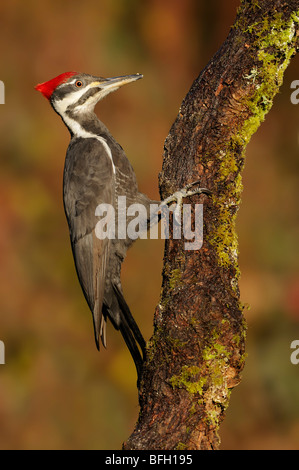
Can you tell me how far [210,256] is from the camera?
2.45m

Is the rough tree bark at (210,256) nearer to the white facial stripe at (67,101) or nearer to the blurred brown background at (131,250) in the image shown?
the white facial stripe at (67,101)

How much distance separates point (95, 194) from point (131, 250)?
→ 3.04 m

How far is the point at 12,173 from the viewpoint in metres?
6.68

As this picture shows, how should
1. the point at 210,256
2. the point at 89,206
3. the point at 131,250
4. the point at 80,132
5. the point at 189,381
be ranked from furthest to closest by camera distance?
the point at 131,250 < the point at 80,132 < the point at 89,206 < the point at 210,256 < the point at 189,381

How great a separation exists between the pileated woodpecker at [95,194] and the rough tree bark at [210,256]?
64 cm

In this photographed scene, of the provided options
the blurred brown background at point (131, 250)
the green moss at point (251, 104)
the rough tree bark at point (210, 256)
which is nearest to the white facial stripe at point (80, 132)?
the rough tree bark at point (210, 256)

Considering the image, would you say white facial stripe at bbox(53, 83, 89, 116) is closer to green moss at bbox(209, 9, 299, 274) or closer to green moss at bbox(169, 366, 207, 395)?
green moss at bbox(209, 9, 299, 274)

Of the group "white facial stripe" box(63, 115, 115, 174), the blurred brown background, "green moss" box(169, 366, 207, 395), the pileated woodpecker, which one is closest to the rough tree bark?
"green moss" box(169, 366, 207, 395)

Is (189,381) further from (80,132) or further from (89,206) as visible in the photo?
(80,132)

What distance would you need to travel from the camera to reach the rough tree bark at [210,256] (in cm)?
228

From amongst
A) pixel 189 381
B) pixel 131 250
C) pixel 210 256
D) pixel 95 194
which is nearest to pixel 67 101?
pixel 95 194

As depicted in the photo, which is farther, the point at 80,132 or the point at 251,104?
the point at 80,132

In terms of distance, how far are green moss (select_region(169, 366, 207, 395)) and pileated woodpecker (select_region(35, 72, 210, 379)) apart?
0.68m

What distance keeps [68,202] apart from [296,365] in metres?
3.50
